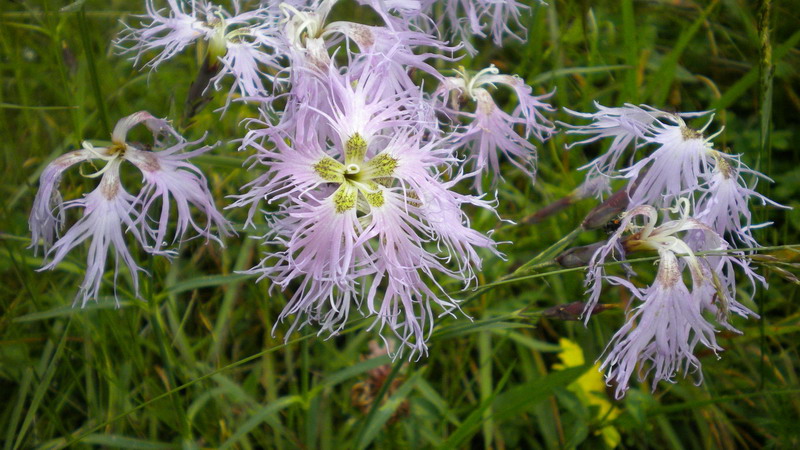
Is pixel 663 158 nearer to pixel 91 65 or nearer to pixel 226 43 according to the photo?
pixel 226 43

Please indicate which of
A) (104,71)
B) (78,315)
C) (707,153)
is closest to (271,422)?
(78,315)

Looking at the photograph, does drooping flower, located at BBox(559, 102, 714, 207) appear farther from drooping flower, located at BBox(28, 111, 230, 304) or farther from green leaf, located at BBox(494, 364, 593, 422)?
drooping flower, located at BBox(28, 111, 230, 304)

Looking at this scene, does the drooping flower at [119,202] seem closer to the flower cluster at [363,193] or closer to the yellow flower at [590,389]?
the flower cluster at [363,193]

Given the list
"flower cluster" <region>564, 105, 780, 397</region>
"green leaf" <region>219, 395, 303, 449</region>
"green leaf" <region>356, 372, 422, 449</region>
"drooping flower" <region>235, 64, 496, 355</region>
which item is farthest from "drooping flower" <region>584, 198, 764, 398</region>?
"green leaf" <region>219, 395, 303, 449</region>

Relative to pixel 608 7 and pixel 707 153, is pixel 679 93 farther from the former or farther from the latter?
pixel 707 153

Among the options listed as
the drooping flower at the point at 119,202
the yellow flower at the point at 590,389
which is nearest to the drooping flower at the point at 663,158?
the yellow flower at the point at 590,389

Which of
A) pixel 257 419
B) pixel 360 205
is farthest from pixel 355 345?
pixel 360 205
